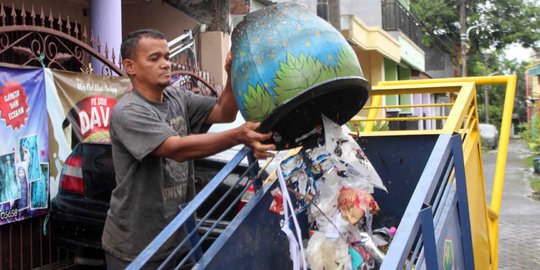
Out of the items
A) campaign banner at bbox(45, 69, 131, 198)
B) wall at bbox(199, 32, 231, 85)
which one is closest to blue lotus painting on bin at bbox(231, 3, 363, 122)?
campaign banner at bbox(45, 69, 131, 198)

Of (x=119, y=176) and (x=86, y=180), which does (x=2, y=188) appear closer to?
(x=86, y=180)

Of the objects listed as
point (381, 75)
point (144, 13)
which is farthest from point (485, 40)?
point (144, 13)

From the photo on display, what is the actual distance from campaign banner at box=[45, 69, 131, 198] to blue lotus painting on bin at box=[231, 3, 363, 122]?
274 centimetres

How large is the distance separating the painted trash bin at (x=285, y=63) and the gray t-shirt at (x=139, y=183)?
380 millimetres

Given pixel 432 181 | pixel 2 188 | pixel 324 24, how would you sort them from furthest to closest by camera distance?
pixel 2 188, pixel 324 24, pixel 432 181

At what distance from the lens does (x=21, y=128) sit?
4633 millimetres

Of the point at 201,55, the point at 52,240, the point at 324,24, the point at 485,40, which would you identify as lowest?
the point at 52,240

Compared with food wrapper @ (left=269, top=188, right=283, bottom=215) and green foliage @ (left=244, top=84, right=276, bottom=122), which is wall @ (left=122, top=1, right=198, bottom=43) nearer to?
food wrapper @ (left=269, top=188, right=283, bottom=215)

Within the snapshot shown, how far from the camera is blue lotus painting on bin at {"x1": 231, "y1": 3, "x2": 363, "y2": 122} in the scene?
A: 2207 mm

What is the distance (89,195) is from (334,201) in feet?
8.09

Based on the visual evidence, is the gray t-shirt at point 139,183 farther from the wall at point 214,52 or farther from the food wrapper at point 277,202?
the wall at point 214,52

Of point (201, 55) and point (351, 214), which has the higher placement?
point (201, 55)

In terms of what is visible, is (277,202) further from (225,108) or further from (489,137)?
(489,137)

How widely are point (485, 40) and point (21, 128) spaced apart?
3347 centimetres
